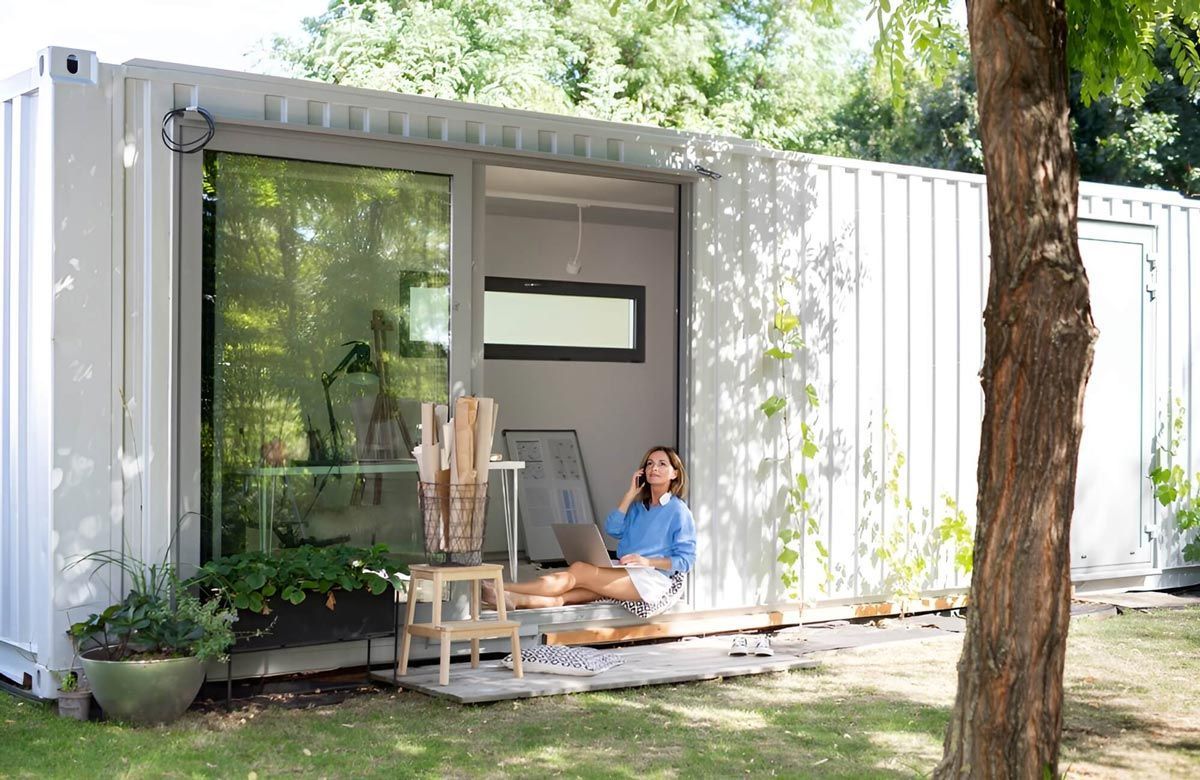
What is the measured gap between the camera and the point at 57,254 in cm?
554

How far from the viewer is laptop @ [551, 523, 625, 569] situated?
704cm

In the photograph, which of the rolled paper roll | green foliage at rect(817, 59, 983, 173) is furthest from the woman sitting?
green foliage at rect(817, 59, 983, 173)

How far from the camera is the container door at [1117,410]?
8.84 metres

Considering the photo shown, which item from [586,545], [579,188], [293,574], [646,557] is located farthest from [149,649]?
[579,188]

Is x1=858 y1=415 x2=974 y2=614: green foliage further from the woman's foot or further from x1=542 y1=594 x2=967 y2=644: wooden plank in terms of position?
the woman's foot

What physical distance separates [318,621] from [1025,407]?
3206mm

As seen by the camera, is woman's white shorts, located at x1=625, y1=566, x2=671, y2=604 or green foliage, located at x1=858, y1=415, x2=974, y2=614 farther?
green foliage, located at x1=858, y1=415, x2=974, y2=614

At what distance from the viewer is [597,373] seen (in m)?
10.8

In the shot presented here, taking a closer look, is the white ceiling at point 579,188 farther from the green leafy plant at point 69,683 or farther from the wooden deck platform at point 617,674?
the green leafy plant at point 69,683

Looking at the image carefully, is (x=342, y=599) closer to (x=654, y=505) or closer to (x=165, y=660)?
(x=165, y=660)

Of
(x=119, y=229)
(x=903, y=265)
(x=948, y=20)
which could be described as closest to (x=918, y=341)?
(x=903, y=265)

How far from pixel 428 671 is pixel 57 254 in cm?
234

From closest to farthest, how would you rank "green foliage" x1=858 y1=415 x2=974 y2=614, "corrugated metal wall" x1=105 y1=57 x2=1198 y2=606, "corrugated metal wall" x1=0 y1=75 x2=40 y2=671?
"corrugated metal wall" x1=0 y1=75 x2=40 y2=671
"corrugated metal wall" x1=105 y1=57 x2=1198 y2=606
"green foliage" x1=858 y1=415 x2=974 y2=614

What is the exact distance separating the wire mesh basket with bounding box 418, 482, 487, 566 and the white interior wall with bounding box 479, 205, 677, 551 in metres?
3.93
